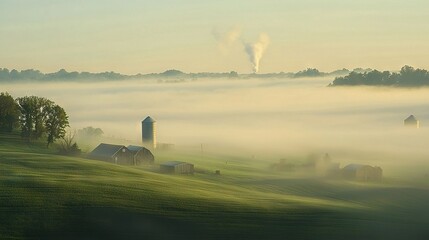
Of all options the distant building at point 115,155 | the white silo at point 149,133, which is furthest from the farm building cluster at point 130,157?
the white silo at point 149,133

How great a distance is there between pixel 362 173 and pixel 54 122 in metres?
53.7

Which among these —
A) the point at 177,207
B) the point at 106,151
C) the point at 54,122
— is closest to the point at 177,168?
the point at 106,151

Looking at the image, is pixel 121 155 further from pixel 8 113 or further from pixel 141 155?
pixel 8 113

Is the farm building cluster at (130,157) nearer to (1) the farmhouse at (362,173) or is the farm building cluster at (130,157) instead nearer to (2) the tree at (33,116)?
(2) the tree at (33,116)

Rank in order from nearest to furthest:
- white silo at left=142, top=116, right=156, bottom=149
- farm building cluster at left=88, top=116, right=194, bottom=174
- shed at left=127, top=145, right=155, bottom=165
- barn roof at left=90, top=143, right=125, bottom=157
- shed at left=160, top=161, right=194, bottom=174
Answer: shed at left=160, top=161, right=194, bottom=174, farm building cluster at left=88, top=116, right=194, bottom=174, barn roof at left=90, top=143, right=125, bottom=157, shed at left=127, top=145, right=155, bottom=165, white silo at left=142, top=116, right=156, bottom=149

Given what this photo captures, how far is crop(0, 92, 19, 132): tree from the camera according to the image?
451ft

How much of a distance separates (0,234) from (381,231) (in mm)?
37436

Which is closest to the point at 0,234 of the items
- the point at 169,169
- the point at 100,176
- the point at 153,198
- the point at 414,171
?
the point at 153,198

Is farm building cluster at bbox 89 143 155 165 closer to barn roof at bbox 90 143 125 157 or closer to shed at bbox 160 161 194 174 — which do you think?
barn roof at bbox 90 143 125 157

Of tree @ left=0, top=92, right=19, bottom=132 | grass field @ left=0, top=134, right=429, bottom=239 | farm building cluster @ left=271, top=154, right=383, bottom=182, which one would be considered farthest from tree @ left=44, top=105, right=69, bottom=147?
farm building cluster @ left=271, top=154, right=383, bottom=182

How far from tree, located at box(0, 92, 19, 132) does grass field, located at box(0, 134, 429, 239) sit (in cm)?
3299

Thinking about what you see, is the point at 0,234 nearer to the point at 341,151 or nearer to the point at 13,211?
the point at 13,211

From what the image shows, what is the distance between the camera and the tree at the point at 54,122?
13000cm

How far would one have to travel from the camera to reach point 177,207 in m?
78.7
